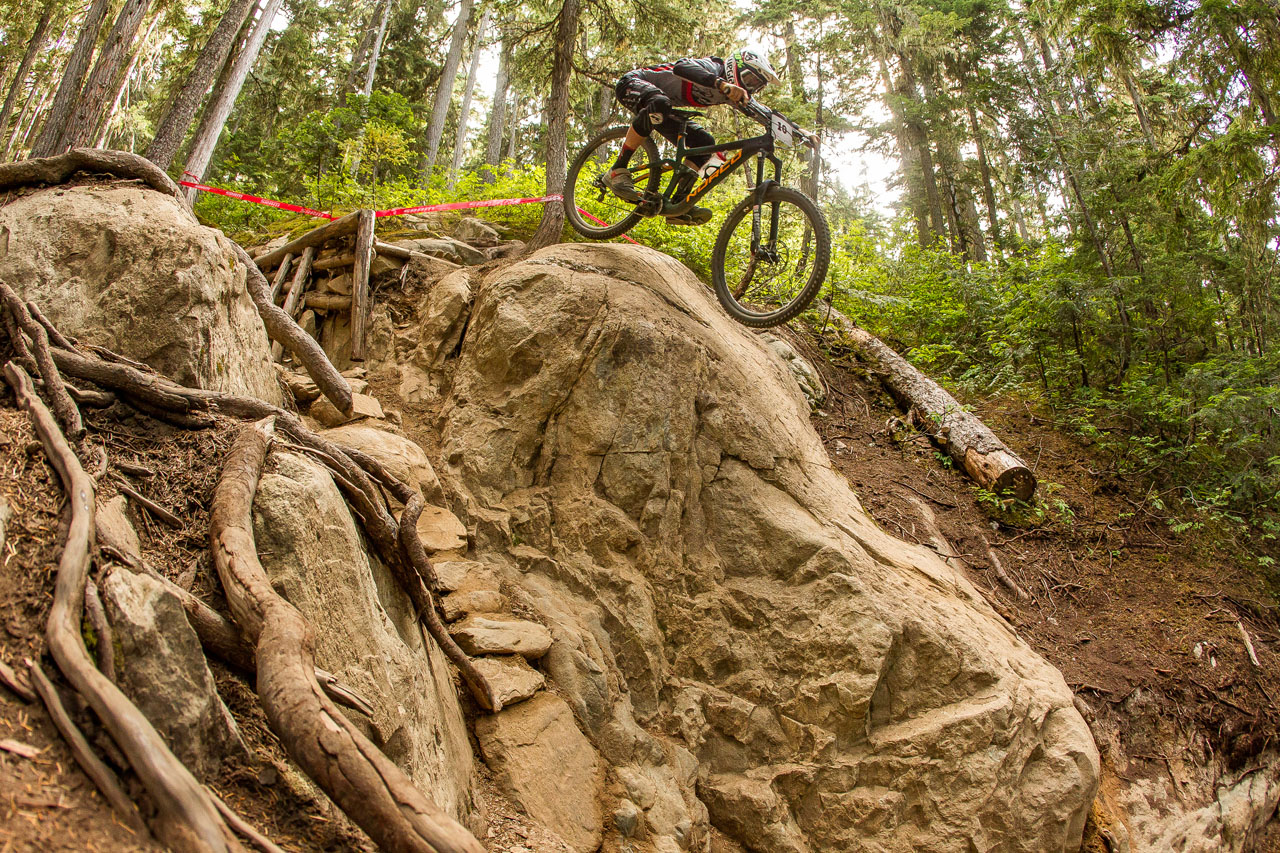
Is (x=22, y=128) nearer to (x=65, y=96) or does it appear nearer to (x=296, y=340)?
(x=65, y=96)

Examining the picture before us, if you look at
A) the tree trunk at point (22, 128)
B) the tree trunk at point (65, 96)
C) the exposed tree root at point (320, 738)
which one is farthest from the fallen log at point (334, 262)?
the tree trunk at point (22, 128)

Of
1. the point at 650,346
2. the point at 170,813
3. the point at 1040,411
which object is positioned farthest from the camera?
the point at 1040,411

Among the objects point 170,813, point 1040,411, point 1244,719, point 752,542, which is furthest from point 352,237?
point 1244,719

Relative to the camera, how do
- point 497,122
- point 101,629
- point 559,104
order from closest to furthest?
point 101,629 → point 559,104 → point 497,122

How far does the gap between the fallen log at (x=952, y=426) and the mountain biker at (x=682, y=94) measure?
4297mm

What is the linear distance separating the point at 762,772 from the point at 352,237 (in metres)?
6.98

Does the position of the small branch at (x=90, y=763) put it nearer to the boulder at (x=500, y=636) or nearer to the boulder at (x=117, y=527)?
the boulder at (x=117, y=527)

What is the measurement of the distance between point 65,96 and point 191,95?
4.75ft

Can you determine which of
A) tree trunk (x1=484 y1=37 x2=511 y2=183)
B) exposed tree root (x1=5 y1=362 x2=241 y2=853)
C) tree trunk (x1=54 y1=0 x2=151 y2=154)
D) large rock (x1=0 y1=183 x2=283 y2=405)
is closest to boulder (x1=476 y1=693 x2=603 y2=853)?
exposed tree root (x1=5 y1=362 x2=241 y2=853)

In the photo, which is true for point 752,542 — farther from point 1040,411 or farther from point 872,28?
point 872,28

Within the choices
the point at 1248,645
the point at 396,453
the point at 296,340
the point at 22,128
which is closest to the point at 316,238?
the point at 296,340

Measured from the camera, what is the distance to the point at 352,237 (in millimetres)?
7867

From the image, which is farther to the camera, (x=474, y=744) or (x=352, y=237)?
(x=352, y=237)

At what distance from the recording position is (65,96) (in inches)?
355
